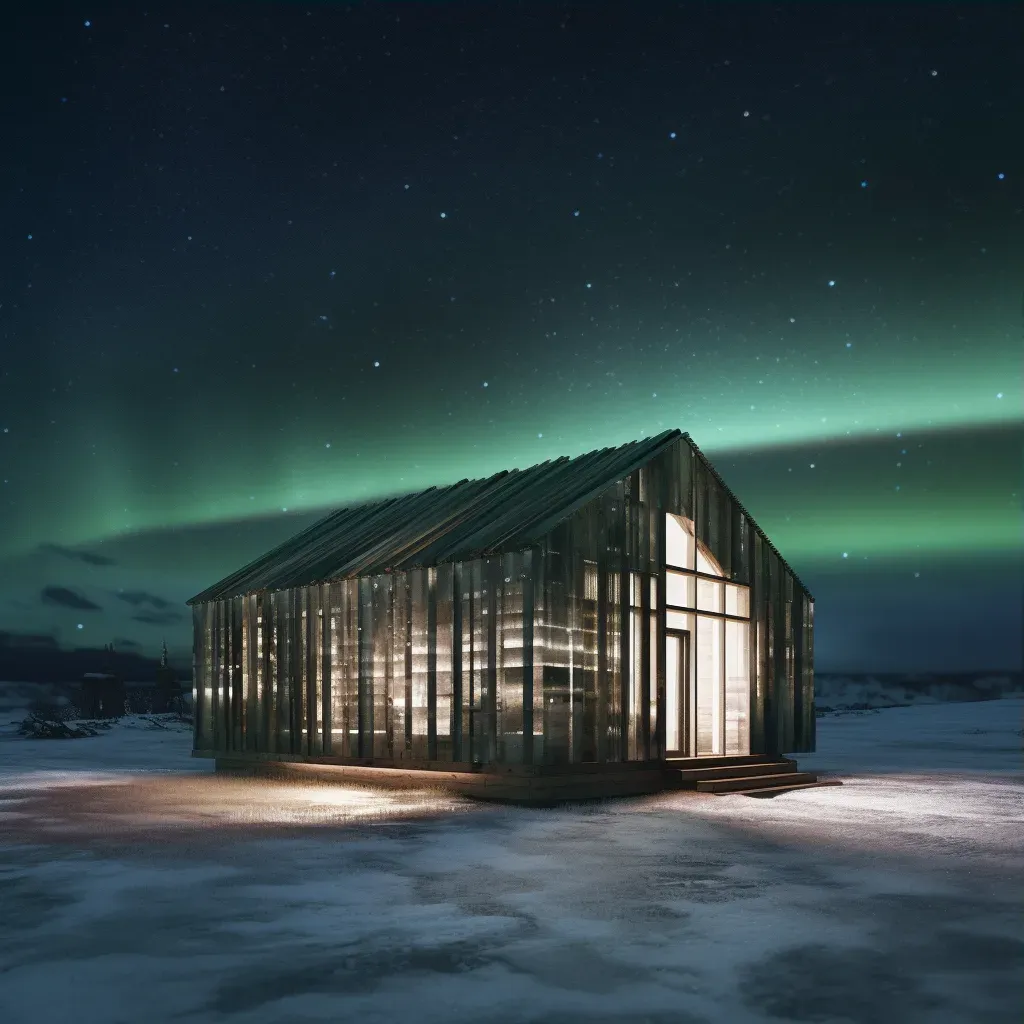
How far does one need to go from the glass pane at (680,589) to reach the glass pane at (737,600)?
1350mm

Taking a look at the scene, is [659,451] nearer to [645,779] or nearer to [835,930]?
[645,779]

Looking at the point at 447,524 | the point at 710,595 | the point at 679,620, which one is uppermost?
the point at 447,524

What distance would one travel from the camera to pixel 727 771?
1823cm

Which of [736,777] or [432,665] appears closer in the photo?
[432,665]

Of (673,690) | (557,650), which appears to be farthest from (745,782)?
(557,650)

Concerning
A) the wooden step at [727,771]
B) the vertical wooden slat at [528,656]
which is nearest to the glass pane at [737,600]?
the wooden step at [727,771]

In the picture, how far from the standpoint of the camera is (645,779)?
1736 cm

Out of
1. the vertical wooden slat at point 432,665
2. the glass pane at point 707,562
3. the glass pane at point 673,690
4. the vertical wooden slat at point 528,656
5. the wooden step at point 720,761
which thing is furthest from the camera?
the glass pane at point 707,562

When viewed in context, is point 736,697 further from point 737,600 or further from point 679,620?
point 679,620

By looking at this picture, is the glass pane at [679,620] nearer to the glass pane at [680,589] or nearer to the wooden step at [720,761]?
the glass pane at [680,589]

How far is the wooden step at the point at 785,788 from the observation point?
57.0 feet

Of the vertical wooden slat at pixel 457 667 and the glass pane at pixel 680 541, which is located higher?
the glass pane at pixel 680 541

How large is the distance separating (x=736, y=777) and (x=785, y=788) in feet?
3.00

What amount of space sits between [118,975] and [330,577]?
13757mm
